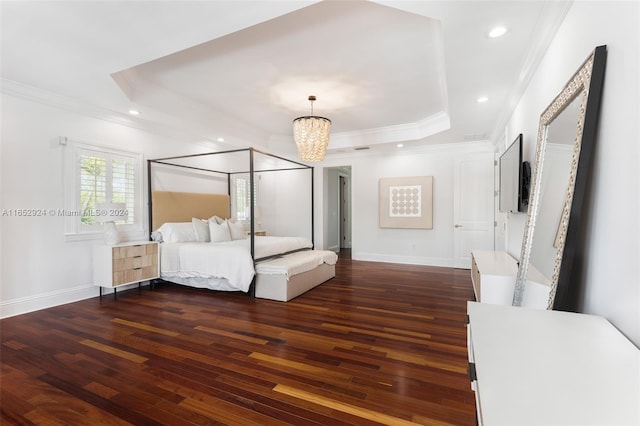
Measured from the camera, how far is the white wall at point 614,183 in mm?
1179

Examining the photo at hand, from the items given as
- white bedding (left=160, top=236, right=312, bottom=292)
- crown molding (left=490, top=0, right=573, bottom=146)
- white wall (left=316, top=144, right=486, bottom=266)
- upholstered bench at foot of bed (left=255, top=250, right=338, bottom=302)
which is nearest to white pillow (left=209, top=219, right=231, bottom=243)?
white bedding (left=160, top=236, right=312, bottom=292)

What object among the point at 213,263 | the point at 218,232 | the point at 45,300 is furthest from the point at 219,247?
the point at 45,300

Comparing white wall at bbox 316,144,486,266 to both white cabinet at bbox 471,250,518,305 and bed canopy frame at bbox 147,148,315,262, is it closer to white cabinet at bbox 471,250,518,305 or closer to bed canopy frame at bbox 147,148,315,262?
bed canopy frame at bbox 147,148,315,262

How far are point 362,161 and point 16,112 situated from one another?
18.9ft

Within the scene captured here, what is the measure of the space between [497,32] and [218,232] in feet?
14.5

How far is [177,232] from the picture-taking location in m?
4.84

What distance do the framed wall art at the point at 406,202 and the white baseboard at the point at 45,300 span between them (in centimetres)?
534

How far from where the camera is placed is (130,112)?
4266mm

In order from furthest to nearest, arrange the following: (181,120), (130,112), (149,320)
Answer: (181,120)
(130,112)
(149,320)

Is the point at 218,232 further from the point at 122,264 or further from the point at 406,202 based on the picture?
the point at 406,202

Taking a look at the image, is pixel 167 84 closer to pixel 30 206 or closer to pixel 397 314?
pixel 30 206

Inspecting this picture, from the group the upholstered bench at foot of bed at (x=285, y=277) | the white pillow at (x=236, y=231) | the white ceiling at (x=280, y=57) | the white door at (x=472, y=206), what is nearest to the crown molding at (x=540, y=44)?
the white ceiling at (x=280, y=57)

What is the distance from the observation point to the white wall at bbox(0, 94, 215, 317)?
132 inches

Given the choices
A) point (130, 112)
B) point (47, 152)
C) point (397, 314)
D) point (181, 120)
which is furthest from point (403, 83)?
point (47, 152)
